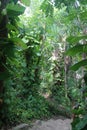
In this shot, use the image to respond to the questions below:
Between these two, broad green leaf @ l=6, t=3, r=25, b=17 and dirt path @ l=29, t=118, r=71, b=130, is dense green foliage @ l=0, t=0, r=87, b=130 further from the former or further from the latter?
dirt path @ l=29, t=118, r=71, b=130

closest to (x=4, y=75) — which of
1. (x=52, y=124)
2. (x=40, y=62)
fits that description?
(x=52, y=124)

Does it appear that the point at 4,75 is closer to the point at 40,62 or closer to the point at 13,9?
the point at 13,9

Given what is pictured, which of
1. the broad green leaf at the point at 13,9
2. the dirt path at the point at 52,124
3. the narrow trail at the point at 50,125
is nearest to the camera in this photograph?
the broad green leaf at the point at 13,9

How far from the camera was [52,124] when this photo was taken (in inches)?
268

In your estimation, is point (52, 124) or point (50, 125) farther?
point (52, 124)

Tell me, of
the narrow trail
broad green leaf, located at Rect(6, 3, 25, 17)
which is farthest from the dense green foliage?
the narrow trail

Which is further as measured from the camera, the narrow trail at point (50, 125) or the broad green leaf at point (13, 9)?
the narrow trail at point (50, 125)

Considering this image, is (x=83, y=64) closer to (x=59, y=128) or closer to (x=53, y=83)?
(x=59, y=128)

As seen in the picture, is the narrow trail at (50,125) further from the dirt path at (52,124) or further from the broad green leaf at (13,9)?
the broad green leaf at (13,9)

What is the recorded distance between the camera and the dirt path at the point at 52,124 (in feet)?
20.1

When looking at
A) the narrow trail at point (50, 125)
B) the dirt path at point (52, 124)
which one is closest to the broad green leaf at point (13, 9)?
the narrow trail at point (50, 125)

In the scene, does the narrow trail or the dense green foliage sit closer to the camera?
the dense green foliage

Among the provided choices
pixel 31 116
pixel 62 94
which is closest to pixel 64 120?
pixel 31 116

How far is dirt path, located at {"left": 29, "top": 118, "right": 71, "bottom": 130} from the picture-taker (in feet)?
20.1
